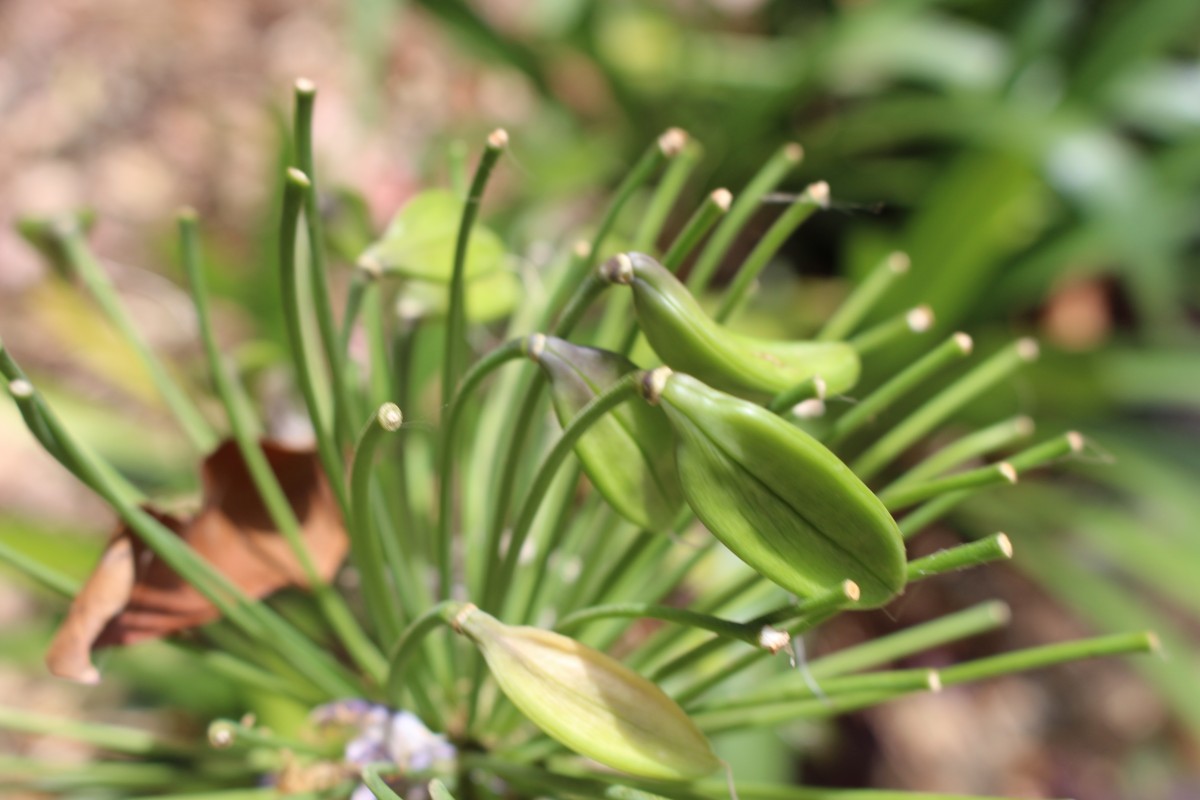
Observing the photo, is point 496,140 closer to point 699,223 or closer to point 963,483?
point 699,223

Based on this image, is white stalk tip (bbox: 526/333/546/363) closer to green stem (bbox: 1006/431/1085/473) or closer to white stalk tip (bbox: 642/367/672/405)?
white stalk tip (bbox: 642/367/672/405)

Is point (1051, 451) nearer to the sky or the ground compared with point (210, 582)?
nearer to the sky

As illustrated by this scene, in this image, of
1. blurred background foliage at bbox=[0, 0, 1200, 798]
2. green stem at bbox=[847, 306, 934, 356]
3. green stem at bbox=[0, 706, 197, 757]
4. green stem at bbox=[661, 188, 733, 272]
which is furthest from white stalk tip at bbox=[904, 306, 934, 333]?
blurred background foliage at bbox=[0, 0, 1200, 798]

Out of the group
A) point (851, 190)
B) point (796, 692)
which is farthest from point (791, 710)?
point (851, 190)

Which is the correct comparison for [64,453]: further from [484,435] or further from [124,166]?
[124,166]

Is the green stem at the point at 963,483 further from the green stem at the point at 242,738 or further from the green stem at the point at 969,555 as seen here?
the green stem at the point at 242,738

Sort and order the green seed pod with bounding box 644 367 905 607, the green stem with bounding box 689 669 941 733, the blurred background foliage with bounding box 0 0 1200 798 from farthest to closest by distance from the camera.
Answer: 1. the blurred background foliage with bounding box 0 0 1200 798
2. the green stem with bounding box 689 669 941 733
3. the green seed pod with bounding box 644 367 905 607

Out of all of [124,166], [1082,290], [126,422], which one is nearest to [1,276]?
[124,166]
